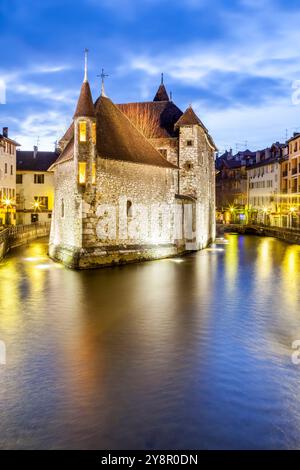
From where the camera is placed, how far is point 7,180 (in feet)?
164

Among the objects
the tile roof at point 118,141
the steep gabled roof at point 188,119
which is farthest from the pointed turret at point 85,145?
the steep gabled roof at point 188,119

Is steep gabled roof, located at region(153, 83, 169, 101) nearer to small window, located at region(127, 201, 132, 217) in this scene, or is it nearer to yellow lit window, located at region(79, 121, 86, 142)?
small window, located at region(127, 201, 132, 217)

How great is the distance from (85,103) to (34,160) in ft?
123

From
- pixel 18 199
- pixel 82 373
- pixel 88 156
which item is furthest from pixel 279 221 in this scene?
pixel 82 373

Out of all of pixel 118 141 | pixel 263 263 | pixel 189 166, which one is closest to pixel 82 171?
pixel 118 141

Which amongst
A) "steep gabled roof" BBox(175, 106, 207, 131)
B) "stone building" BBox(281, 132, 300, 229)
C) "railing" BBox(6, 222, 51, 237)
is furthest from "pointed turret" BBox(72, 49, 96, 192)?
"stone building" BBox(281, 132, 300, 229)

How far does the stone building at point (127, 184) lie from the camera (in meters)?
25.2

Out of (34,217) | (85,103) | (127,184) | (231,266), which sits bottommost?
(231,266)

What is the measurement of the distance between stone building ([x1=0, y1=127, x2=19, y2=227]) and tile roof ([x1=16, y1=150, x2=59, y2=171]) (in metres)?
6.31

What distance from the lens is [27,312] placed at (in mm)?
15602

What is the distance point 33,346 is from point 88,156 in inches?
589

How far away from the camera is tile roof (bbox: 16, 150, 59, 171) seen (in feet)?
195

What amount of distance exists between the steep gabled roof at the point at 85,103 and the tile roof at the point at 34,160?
35.1 meters

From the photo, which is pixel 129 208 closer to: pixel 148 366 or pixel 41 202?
pixel 148 366
